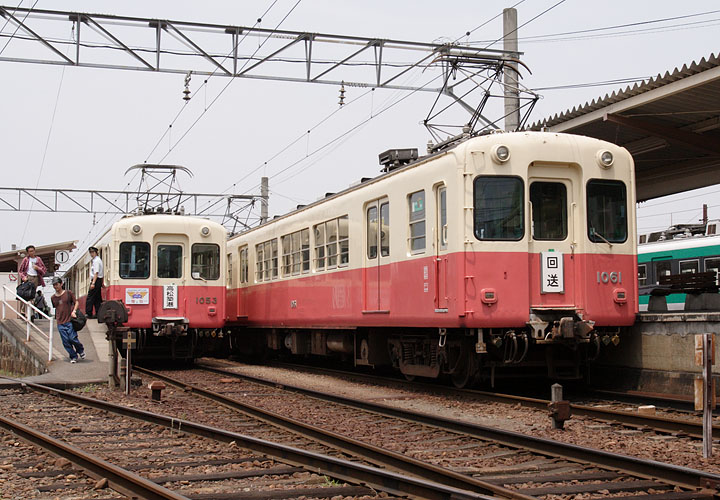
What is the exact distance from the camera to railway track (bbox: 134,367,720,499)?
5781mm

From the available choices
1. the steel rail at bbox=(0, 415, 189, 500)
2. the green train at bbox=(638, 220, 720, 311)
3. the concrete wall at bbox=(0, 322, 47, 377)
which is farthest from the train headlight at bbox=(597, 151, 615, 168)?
the concrete wall at bbox=(0, 322, 47, 377)

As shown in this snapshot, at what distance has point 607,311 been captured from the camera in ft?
35.9

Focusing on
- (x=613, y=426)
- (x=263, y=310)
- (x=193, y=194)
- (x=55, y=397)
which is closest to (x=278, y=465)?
(x=613, y=426)

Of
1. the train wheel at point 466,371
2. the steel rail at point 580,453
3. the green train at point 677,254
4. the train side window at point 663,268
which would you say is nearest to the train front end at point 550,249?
the train wheel at point 466,371

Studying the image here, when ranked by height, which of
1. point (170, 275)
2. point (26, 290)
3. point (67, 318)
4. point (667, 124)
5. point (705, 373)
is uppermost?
point (667, 124)

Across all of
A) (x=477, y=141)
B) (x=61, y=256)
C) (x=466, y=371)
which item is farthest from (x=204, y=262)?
(x=61, y=256)

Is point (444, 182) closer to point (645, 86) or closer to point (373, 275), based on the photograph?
point (373, 275)

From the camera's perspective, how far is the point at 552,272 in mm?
10914

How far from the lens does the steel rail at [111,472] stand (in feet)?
18.1

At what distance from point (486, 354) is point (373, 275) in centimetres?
251

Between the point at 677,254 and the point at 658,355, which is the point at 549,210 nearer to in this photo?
the point at 658,355

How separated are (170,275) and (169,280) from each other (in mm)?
117

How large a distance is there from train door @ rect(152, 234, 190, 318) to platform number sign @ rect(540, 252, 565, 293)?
8.89m

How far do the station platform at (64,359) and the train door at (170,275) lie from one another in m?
1.52
